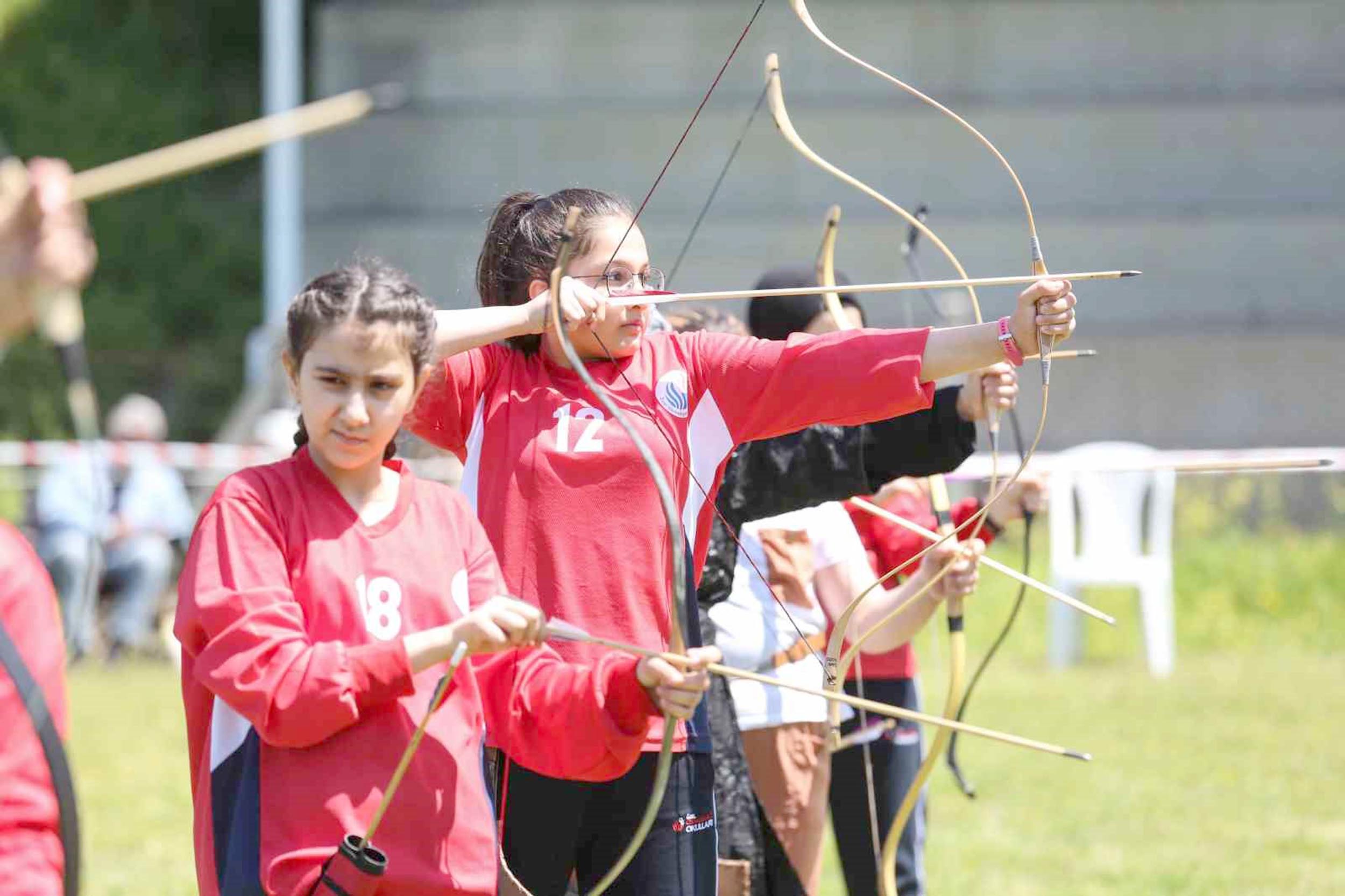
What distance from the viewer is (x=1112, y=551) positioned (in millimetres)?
9422

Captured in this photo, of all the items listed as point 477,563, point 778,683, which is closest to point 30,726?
point 477,563

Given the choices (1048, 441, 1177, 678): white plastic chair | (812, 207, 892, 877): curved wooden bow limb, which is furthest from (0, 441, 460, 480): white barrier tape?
(812, 207, 892, 877): curved wooden bow limb

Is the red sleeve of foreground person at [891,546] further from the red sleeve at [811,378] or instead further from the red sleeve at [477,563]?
the red sleeve at [477,563]

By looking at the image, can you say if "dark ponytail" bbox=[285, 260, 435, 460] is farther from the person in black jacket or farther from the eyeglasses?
the person in black jacket

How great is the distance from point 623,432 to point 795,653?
100 centimetres

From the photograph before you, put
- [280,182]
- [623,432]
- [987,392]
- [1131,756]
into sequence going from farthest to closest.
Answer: [280,182]
[1131,756]
[987,392]
[623,432]

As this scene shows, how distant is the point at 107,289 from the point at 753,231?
223 inches

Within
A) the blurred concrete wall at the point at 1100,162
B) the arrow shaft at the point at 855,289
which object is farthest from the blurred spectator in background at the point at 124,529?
the arrow shaft at the point at 855,289

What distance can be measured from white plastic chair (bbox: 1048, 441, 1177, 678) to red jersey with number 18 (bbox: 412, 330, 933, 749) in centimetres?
680

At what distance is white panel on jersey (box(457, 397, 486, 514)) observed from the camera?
2.50 metres

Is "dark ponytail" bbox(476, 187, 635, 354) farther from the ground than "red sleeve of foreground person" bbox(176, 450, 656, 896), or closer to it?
farther from the ground

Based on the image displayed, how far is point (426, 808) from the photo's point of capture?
2045 millimetres

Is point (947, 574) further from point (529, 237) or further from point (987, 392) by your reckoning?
point (529, 237)

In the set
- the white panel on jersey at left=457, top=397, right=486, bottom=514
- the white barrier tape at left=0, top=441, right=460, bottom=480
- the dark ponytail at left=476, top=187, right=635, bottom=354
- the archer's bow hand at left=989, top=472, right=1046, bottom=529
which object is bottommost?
the archer's bow hand at left=989, top=472, right=1046, bottom=529
